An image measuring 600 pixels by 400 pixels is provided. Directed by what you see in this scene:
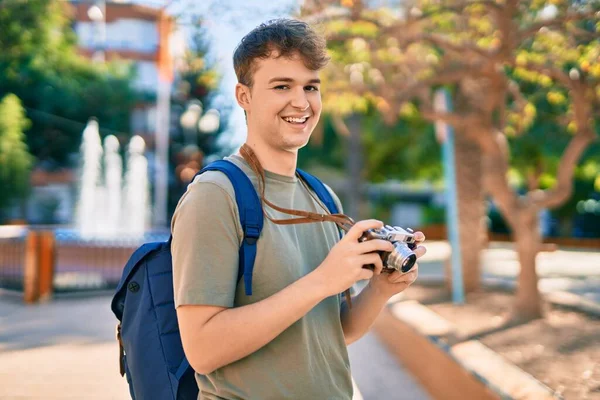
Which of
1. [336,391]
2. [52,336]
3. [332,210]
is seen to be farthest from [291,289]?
[52,336]

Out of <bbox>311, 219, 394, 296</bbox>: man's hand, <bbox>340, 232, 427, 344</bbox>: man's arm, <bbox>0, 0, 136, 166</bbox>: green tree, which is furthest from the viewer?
<bbox>0, 0, 136, 166</bbox>: green tree

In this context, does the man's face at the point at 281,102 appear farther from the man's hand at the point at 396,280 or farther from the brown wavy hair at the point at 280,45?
the man's hand at the point at 396,280

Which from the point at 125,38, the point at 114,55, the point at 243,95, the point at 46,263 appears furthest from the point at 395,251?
the point at 125,38

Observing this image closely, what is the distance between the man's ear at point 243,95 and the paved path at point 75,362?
4.20 meters

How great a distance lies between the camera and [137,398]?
5.92ft

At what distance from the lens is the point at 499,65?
782cm

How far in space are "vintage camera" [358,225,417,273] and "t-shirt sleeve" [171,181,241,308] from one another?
306 mm

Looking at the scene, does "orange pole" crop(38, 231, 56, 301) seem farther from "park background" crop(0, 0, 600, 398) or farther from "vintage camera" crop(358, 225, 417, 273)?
"vintage camera" crop(358, 225, 417, 273)

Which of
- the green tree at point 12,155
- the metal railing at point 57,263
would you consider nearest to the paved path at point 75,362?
the metal railing at point 57,263

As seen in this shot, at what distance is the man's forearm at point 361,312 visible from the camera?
1.98m

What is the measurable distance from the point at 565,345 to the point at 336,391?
5.76m

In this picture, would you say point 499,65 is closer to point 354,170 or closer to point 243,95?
point 243,95

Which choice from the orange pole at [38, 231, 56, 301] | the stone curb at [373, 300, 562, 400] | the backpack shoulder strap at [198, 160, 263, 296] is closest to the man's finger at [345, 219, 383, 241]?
A: the backpack shoulder strap at [198, 160, 263, 296]

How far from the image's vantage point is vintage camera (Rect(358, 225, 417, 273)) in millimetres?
1624
